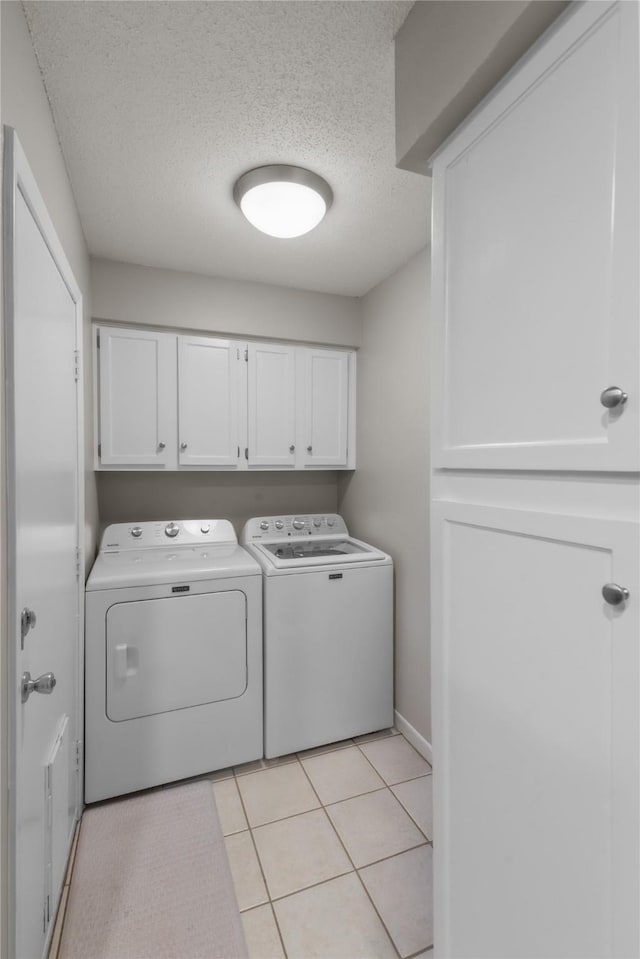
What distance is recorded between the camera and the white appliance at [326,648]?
2.21 m

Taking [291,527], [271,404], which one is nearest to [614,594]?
[271,404]

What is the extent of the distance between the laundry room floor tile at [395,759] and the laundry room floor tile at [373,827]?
0.12 m

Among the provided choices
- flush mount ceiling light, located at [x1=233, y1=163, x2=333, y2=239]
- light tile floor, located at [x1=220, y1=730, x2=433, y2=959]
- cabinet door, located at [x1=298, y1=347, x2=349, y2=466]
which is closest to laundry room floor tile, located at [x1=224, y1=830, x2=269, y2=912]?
light tile floor, located at [x1=220, y1=730, x2=433, y2=959]

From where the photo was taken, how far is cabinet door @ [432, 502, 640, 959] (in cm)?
69

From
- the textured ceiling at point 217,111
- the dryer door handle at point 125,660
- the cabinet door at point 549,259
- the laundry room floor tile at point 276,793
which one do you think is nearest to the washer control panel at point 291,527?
the dryer door handle at point 125,660

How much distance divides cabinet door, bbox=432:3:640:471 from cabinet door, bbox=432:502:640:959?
0.56ft

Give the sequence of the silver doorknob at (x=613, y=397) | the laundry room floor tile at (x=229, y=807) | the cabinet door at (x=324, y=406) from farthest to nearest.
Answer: the cabinet door at (x=324, y=406)
the laundry room floor tile at (x=229, y=807)
the silver doorknob at (x=613, y=397)

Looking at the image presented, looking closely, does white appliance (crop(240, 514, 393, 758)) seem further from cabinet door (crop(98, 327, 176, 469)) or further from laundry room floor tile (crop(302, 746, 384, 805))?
cabinet door (crop(98, 327, 176, 469))

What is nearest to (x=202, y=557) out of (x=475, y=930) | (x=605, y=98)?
(x=475, y=930)

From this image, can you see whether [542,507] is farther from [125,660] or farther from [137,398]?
[137,398]

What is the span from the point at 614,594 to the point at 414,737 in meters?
1.99

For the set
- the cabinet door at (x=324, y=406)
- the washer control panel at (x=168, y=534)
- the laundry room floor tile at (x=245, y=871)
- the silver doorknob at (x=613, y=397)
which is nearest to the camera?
the silver doorknob at (x=613, y=397)

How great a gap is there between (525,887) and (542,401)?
94 cm

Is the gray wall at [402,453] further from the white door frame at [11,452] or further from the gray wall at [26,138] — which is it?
the white door frame at [11,452]
